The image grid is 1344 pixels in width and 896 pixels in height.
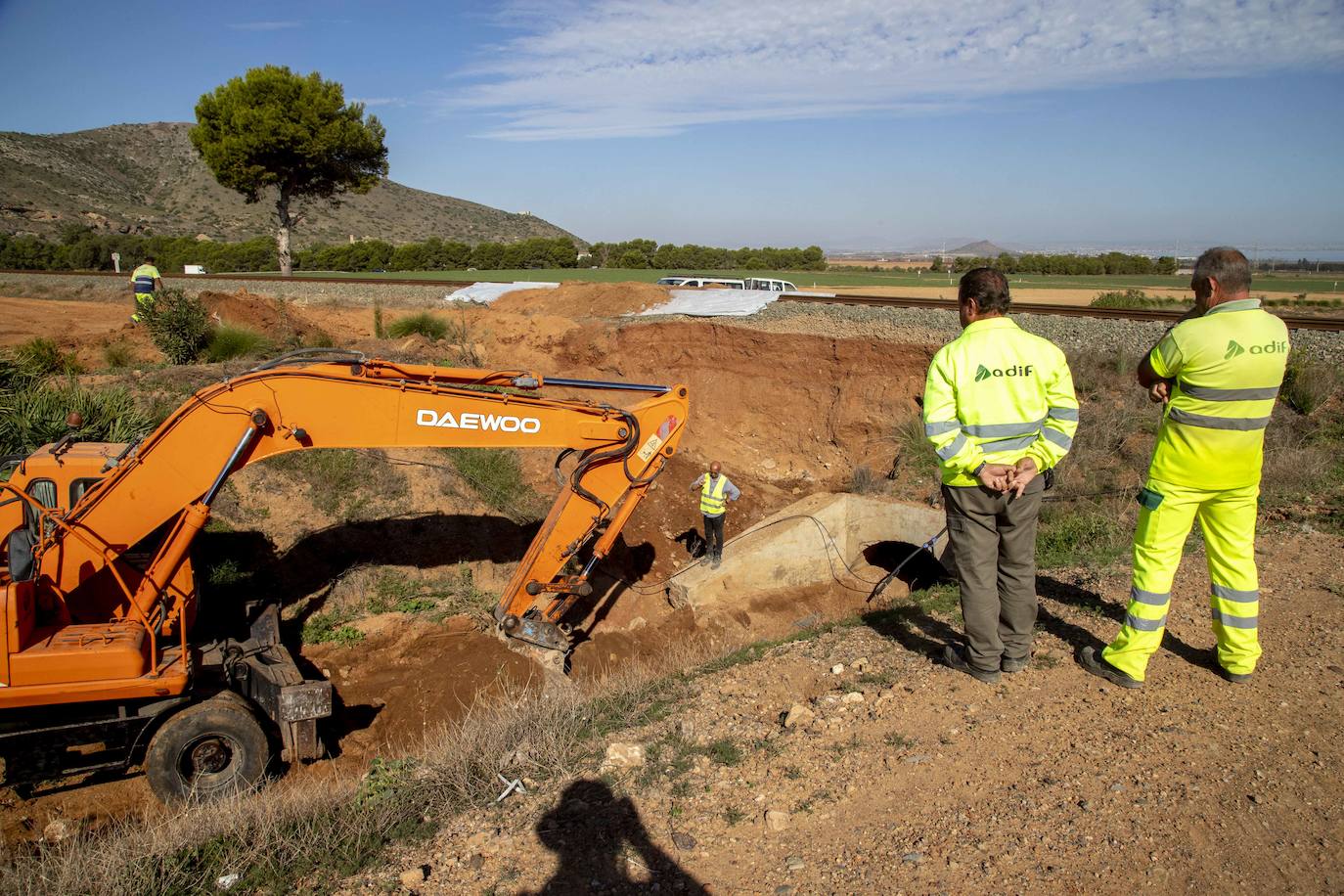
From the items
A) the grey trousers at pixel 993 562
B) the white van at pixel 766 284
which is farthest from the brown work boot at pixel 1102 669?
the white van at pixel 766 284

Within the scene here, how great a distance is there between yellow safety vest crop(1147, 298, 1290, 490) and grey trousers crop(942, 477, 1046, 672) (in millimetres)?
775

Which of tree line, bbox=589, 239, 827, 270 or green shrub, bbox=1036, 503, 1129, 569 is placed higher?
tree line, bbox=589, 239, 827, 270

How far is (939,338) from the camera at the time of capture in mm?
15906

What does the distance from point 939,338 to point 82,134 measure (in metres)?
90.2

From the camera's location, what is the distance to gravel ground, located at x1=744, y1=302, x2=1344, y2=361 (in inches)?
513

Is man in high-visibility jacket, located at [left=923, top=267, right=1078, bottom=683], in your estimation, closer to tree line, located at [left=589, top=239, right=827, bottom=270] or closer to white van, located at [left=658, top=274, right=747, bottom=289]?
white van, located at [left=658, top=274, right=747, bottom=289]

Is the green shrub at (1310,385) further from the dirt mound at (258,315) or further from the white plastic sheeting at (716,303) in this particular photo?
the dirt mound at (258,315)

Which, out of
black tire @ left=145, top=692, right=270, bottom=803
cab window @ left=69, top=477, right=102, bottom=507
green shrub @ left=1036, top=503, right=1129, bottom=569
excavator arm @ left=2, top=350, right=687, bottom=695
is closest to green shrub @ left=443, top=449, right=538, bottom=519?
excavator arm @ left=2, top=350, right=687, bottom=695

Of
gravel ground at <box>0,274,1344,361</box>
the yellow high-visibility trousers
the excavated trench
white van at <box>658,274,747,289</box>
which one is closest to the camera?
the yellow high-visibility trousers

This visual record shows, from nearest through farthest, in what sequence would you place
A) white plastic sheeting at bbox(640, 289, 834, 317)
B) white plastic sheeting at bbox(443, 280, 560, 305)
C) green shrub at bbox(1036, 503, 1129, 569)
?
green shrub at bbox(1036, 503, 1129, 569)
white plastic sheeting at bbox(640, 289, 834, 317)
white plastic sheeting at bbox(443, 280, 560, 305)

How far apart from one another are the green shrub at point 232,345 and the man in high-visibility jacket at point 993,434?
12804mm

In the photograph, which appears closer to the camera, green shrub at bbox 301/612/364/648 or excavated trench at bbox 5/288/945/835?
excavated trench at bbox 5/288/945/835

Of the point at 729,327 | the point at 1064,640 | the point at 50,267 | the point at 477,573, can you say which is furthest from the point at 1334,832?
the point at 50,267

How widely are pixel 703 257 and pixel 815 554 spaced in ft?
151
